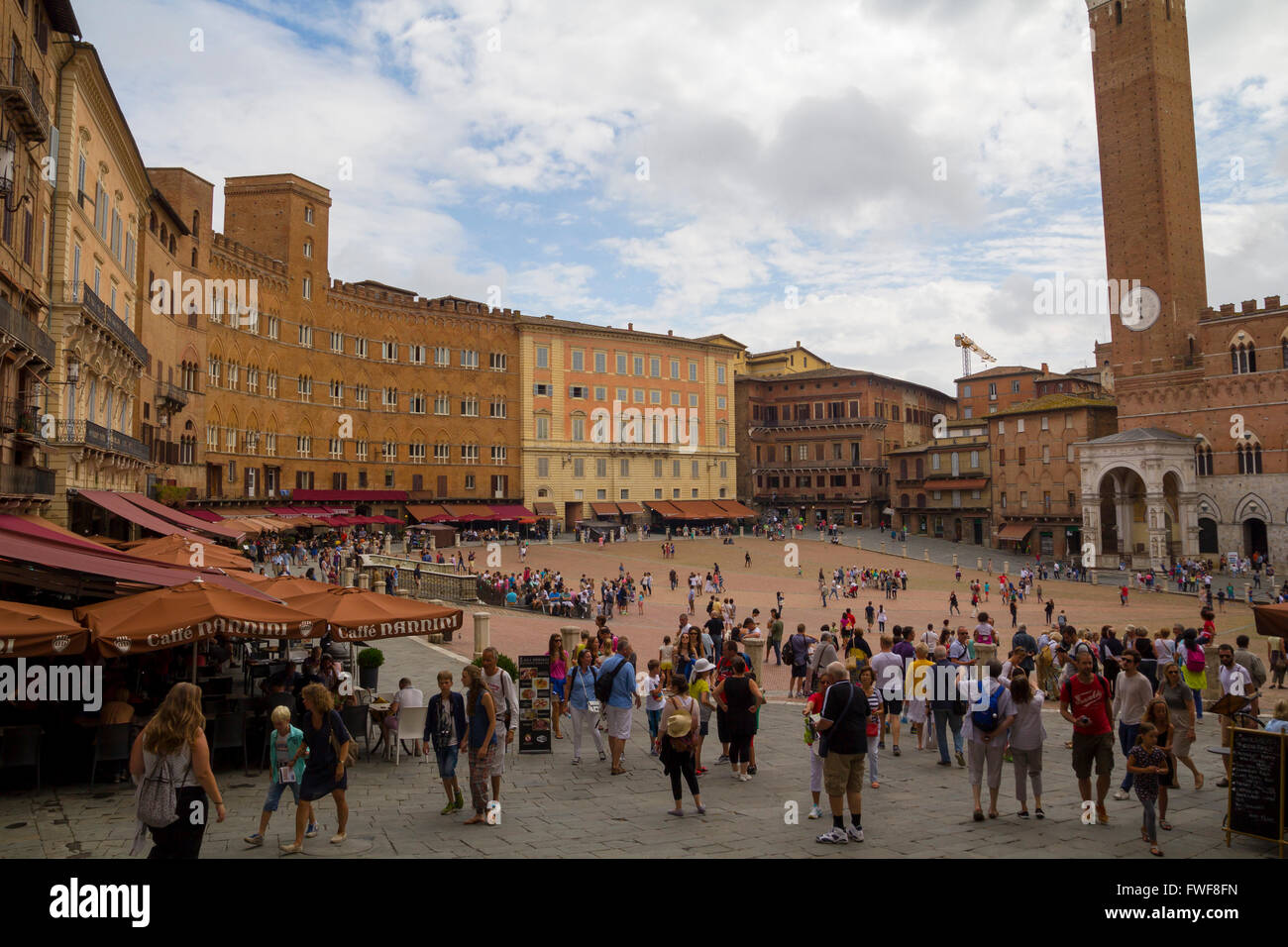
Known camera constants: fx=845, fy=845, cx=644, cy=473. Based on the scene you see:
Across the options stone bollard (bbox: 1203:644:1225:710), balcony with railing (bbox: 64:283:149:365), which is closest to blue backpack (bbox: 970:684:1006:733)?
stone bollard (bbox: 1203:644:1225:710)

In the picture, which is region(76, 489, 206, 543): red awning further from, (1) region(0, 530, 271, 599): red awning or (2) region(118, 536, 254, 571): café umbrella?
(1) region(0, 530, 271, 599): red awning

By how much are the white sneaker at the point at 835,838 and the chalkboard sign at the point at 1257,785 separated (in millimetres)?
3313

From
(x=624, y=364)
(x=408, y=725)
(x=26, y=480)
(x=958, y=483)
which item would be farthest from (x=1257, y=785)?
(x=624, y=364)

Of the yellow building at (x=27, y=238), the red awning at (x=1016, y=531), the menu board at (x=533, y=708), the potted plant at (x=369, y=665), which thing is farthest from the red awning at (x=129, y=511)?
the red awning at (x=1016, y=531)

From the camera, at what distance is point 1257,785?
7.07 metres

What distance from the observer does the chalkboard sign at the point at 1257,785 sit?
6.93m

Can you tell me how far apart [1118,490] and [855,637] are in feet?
165

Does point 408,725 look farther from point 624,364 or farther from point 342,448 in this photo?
point 624,364

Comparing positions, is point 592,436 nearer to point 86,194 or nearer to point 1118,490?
point 1118,490

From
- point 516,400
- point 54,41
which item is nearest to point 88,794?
point 54,41

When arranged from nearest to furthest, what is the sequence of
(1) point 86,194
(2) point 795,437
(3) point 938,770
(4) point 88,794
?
(4) point 88,794 < (3) point 938,770 < (1) point 86,194 < (2) point 795,437

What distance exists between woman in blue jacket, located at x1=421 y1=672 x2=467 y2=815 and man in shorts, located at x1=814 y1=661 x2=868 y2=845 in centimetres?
348

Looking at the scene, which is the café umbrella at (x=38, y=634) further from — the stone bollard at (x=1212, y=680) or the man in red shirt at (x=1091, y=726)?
the stone bollard at (x=1212, y=680)

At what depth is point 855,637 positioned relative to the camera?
12969 mm
